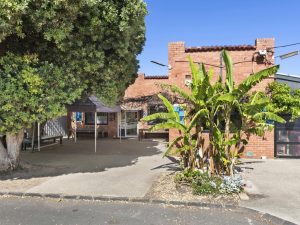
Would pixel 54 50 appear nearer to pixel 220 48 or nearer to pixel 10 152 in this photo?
pixel 10 152

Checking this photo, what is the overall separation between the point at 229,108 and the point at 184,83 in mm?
5985

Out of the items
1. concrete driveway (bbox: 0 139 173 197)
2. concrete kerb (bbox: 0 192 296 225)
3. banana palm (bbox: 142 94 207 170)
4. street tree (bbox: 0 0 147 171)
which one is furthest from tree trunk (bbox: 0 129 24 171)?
banana palm (bbox: 142 94 207 170)

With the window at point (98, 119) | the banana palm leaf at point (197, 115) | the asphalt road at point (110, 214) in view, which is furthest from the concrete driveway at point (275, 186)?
the window at point (98, 119)

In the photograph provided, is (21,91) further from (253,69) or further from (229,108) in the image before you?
(253,69)

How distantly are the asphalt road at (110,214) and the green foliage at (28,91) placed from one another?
2.18m

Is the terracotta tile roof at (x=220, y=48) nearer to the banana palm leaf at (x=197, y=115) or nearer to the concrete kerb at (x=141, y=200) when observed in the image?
the banana palm leaf at (x=197, y=115)

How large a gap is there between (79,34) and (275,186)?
676cm

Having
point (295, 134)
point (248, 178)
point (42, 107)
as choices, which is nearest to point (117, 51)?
point (42, 107)

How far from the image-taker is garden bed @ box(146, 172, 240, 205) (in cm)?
804

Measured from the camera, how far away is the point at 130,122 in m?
25.7

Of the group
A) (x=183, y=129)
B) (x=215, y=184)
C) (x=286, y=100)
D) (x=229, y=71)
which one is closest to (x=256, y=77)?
(x=229, y=71)

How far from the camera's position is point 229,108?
9359 mm

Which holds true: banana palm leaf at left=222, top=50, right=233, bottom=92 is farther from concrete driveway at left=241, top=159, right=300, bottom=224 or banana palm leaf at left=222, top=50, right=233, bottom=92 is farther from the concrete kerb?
the concrete kerb

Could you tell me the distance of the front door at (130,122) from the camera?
25506 millimetres
